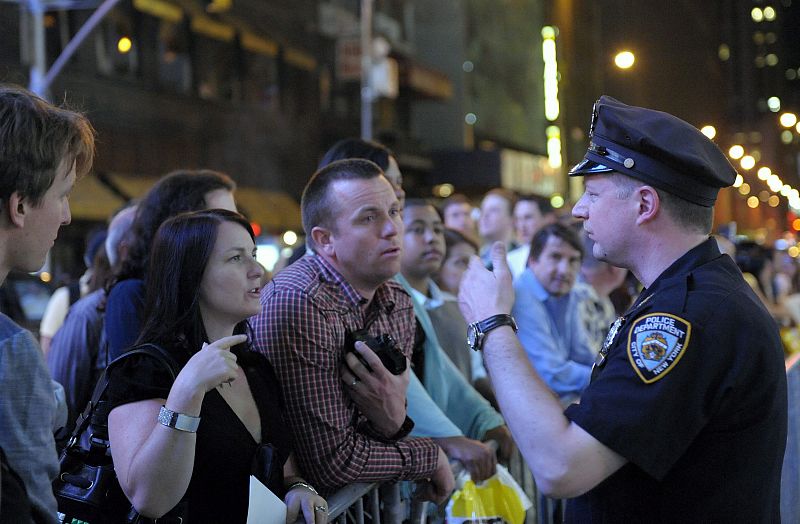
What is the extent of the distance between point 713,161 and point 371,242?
70.0 inches

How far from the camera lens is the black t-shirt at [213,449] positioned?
3258mm

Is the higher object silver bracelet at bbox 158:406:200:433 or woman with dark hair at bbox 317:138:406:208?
woman with dark hair at bbox 317:138:406:208

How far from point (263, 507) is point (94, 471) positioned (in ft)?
1.88

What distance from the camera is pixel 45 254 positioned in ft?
8.53

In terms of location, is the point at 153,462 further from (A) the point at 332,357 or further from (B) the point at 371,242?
(B) the point at 371,242

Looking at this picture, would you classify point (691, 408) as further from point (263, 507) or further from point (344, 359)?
point (344, 359)

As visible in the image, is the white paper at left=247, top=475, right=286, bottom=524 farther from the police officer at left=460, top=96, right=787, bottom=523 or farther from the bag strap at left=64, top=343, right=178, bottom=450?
the police officer at left=460, top=96, right=787, bottom=523

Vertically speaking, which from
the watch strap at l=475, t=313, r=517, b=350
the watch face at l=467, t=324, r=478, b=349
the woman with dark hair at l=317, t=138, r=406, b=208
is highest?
the woman with dark hair at l=317, t=138, r=406, b=208

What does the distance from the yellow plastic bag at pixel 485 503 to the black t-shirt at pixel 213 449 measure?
4.65 ft

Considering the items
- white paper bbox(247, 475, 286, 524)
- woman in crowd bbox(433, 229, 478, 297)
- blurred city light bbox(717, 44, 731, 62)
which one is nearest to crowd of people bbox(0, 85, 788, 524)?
white paper bbox(247, 475, 286, 524)

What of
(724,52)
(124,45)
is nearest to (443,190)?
(124,45)

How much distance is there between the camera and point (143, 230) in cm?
465

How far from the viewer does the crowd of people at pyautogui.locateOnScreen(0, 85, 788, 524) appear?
2.63m

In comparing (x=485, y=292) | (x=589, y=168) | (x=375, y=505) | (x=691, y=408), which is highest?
(x=589, y=168)
